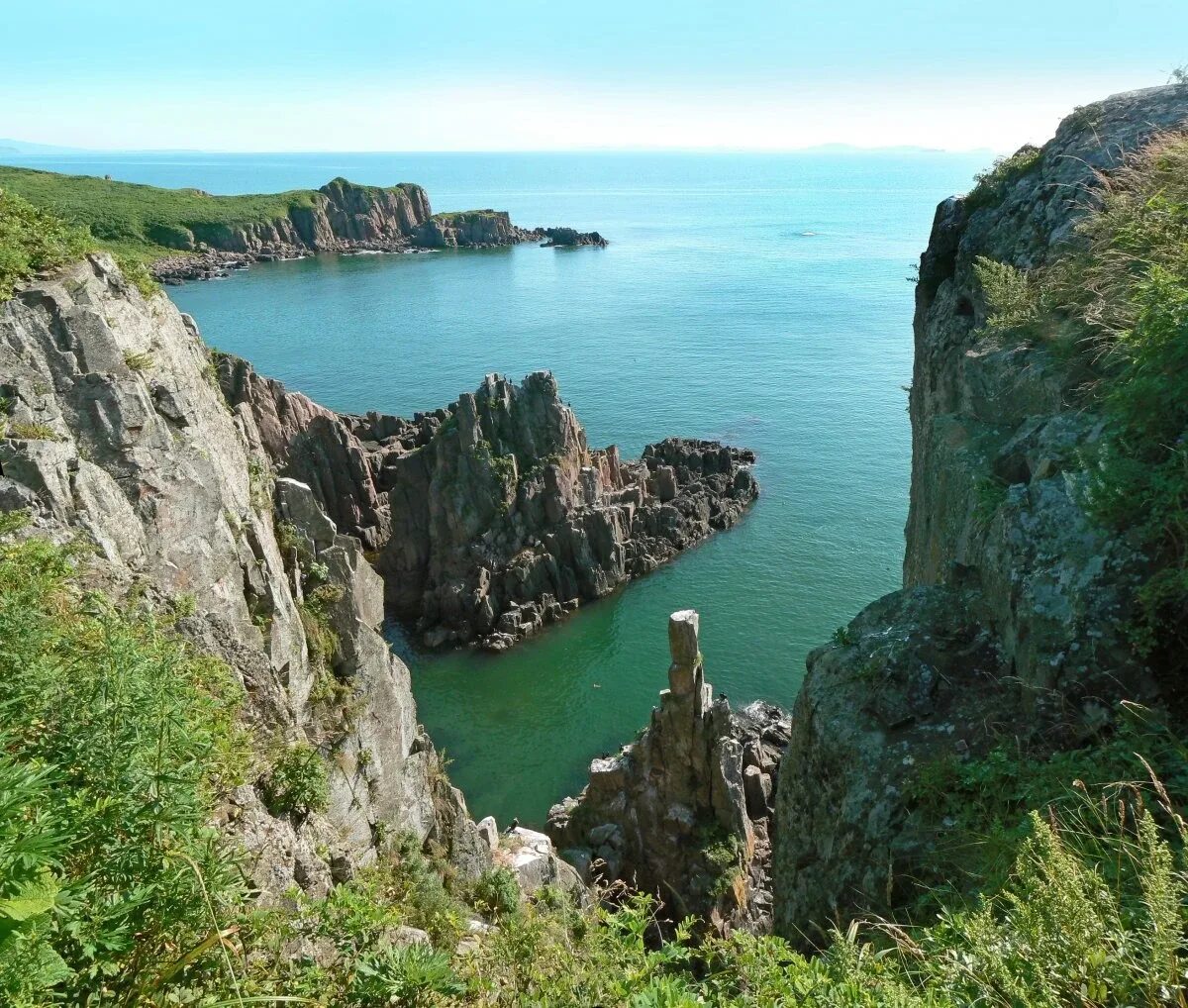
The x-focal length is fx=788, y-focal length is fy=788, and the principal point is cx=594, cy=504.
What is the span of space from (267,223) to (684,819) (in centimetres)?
16485

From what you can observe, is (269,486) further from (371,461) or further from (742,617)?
(371,461)

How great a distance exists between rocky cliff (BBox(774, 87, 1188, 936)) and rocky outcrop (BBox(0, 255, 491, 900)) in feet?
21.3

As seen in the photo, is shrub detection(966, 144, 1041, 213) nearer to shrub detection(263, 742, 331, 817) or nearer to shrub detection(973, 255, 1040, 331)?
shrub detection(973, 255, 1040, 331)

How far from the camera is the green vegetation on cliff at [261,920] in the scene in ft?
14.4

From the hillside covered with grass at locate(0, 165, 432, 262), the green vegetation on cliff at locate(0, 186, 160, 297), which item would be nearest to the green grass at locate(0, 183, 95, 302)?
the green vegetation on cliff at locate(0, 186, 160, 297)

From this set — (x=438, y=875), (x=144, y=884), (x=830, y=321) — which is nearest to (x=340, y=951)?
(x=144, y=884)

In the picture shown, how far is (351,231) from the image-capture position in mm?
167625

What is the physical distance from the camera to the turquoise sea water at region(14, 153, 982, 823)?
3519cm

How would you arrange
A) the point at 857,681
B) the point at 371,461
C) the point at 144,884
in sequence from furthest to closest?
the point at 371,461, the point at 857,681, the point at 144,884

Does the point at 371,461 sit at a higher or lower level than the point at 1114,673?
lower

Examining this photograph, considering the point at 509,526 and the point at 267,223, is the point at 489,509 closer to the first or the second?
the point at 509,526

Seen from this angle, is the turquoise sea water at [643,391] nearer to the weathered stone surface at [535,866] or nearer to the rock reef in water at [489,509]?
the rock reef in water at [489,509]

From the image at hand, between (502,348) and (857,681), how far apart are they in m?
78.8

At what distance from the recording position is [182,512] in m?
11.5
